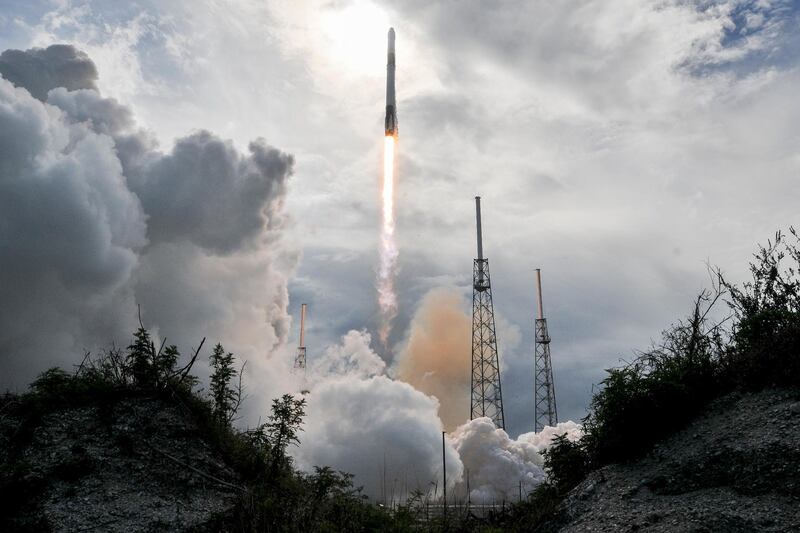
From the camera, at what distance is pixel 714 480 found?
13.5m

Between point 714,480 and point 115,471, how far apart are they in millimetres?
15771

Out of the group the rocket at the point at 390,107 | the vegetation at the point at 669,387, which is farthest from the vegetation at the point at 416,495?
the rocket at the point at 390,107

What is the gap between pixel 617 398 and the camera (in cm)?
1723

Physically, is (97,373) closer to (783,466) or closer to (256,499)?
(256,499)

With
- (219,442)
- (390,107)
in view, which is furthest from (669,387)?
(390,107)

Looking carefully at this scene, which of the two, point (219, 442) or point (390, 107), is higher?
point (390, 107)

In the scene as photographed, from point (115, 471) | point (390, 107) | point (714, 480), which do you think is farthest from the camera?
point (390, 107)

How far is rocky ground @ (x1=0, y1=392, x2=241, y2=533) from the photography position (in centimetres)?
1466

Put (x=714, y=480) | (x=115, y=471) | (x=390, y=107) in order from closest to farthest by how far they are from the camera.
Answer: (x=714, y=480) < (x=115, y=471) < (x=390, y=107)

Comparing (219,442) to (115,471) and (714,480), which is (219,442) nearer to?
(115,471)

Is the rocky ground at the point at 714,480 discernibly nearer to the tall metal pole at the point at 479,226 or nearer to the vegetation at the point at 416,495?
the vegetation at the point at 416,495

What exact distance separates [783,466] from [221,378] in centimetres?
1631

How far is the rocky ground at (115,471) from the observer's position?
48.1 feet

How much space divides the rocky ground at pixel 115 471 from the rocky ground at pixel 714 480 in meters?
10.2
